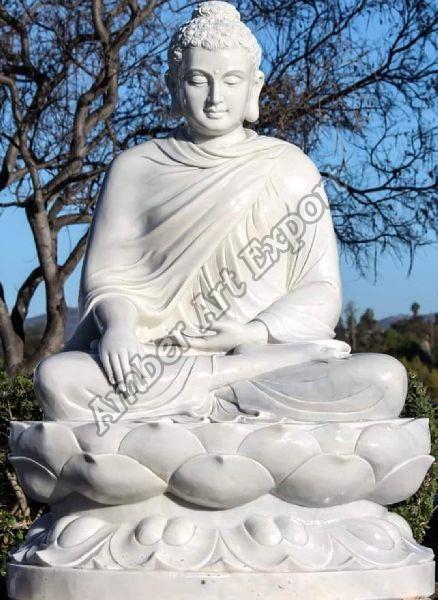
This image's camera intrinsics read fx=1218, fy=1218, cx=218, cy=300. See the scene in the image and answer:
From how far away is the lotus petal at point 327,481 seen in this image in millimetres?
4277

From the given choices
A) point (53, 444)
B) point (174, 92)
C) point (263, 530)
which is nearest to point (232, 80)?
point (174, 92)

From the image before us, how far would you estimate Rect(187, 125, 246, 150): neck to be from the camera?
5233 mm

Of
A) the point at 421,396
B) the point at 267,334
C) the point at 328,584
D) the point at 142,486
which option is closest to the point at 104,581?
the point at 142,486

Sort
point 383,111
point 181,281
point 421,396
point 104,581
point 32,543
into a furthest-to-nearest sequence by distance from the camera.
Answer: point 383,111 → point 421,396 → point 181,281 → point 32,543 → point 104,581

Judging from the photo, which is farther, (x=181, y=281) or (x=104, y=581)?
(x=181, y=281)

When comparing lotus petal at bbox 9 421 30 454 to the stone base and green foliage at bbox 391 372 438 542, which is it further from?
green foliage at bbox 391 372 438 542

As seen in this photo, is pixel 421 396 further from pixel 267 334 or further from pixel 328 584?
pixel 328 584

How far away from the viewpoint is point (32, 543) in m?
4.52

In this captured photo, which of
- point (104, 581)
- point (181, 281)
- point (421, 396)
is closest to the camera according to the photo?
point (104, 581)

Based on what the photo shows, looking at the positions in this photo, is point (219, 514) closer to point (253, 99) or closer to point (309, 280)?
point (309, 280)

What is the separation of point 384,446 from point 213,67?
1774 millimetres

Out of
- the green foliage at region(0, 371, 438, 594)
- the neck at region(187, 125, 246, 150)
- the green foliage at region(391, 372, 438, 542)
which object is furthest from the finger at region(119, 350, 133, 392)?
the green foliage at region(391, 372, 438, 542)

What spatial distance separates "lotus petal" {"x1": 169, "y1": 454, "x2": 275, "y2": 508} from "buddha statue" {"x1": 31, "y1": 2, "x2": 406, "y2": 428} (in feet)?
1.21

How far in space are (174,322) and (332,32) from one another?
250 inches
